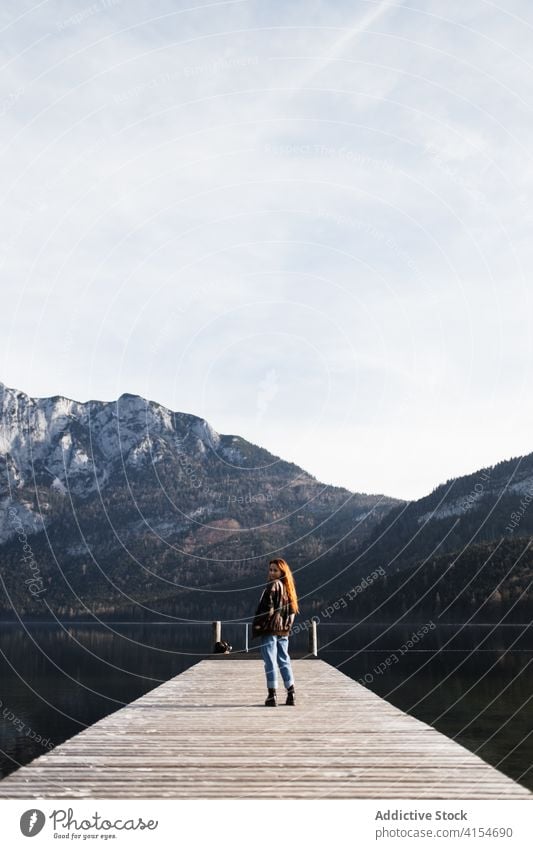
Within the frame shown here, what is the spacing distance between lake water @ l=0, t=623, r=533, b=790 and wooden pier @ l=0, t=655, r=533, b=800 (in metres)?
14.8

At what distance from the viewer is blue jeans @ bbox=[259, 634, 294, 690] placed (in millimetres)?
15797

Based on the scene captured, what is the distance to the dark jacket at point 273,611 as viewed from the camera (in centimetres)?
1553

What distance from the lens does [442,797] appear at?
8648mm

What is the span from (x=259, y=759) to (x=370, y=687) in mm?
52238

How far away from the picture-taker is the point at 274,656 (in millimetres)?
16000

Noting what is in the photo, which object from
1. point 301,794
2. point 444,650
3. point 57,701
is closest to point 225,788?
point 301,794

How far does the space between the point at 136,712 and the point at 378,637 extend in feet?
473

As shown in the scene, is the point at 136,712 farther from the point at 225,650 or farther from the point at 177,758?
the point at 225,650
